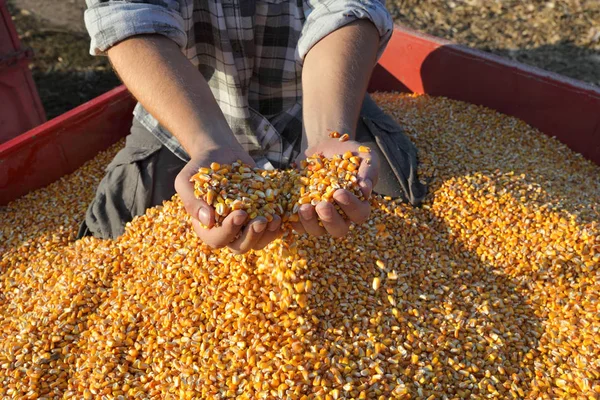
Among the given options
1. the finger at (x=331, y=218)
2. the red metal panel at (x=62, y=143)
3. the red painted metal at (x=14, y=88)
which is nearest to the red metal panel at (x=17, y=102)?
the red painted metal at (x=14, y=88)

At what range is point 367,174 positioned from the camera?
1887mm

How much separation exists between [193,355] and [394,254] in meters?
0.96

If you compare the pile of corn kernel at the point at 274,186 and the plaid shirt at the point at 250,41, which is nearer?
the pile of corn kernel at the point at 274,186

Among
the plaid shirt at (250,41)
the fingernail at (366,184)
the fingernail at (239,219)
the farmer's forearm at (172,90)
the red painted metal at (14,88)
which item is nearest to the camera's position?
the fingernail at (239,219)

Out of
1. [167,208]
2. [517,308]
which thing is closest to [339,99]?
[167,208]

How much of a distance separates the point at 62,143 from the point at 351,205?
7.08 feet

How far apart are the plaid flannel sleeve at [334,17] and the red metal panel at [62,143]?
4.75ft

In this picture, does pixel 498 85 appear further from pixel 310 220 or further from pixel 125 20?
pixel 125 20

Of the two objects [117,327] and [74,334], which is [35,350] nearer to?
[74,334]

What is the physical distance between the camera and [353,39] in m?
2.40

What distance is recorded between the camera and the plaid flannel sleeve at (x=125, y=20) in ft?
6.91

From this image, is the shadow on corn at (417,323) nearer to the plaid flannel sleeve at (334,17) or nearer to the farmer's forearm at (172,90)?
the farmer's forearm at (172,90)

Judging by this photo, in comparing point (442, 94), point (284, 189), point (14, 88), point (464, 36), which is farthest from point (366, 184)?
point (464, 36)

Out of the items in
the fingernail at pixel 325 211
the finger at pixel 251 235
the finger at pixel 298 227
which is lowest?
the finger at pixel 298 227
